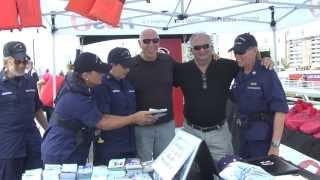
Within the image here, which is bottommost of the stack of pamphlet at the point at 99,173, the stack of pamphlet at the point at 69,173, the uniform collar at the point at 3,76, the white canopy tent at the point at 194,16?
the stack of pamphlet at the point at 99,173

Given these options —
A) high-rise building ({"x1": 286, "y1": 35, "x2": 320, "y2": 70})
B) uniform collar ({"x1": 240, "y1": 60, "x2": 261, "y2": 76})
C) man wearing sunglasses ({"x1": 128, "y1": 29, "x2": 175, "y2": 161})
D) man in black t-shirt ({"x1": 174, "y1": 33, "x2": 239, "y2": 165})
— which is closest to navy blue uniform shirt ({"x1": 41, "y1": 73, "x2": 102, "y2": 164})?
man wearing sunglasses ({"x1": 128, "y1": 29, "x2": 175, "y2": 161})

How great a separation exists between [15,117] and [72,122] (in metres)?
0.94

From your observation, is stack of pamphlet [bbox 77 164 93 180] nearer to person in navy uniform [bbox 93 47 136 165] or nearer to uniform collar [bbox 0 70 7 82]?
person in navy uniform [bbox 93 47 136 165]

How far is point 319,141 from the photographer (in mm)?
4094

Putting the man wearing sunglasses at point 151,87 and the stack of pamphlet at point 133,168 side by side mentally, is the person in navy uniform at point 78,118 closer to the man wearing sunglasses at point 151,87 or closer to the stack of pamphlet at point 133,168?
the stack of pamphlet at point 133,168

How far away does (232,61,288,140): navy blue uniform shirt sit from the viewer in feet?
11.1

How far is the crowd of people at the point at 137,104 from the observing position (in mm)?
3141

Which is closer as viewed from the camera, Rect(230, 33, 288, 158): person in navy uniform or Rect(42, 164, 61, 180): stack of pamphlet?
Rect(42, 164, 61, 180): stack of pamphlet

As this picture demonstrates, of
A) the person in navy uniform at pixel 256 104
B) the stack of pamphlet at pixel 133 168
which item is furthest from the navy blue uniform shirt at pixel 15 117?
the person in navy uniform at pixel 256 104

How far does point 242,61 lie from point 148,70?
2.83 ft

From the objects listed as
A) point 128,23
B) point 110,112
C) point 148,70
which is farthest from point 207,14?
point 110,112

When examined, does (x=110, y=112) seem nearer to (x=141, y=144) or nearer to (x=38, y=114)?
(x=141, y=144)

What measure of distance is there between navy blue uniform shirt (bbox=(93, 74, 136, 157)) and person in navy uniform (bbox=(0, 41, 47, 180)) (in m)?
0.72

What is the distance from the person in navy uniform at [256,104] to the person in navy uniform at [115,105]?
87cm
